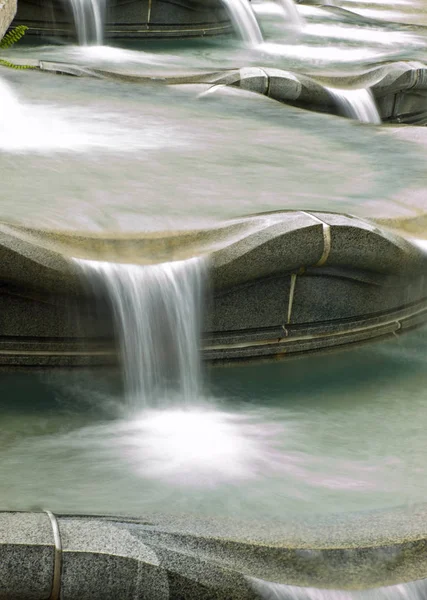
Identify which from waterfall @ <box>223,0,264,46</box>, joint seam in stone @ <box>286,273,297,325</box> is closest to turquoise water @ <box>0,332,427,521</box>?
joint seam in stone @ <box>286,273,297,325</box>

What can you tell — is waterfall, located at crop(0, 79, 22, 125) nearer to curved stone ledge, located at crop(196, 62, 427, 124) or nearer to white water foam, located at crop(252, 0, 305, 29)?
curved stone ledge, located at crop(196, 62, 427, 124)

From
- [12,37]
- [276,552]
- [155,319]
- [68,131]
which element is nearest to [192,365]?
[155,319]

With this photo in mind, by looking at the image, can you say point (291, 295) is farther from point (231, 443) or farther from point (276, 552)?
point (276, 552)

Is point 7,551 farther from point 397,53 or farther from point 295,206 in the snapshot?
point 397,53

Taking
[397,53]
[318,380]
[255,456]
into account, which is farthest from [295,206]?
[397,53]

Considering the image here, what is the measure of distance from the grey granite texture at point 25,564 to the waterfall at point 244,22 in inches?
329

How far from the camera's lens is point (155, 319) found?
4234 millimetres

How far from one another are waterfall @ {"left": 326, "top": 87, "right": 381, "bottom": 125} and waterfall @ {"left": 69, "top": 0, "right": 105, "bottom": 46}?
8.90 feet

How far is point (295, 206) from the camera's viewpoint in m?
5.05

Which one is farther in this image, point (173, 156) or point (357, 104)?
point (357, 104)

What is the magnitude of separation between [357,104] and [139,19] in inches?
118

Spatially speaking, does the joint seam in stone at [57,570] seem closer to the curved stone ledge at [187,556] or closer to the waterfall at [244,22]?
the curved stone ledge at [187,556]

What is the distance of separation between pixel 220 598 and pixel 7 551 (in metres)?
0.59

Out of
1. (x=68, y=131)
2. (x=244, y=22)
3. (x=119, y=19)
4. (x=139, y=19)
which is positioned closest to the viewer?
(x=68, y=131)
